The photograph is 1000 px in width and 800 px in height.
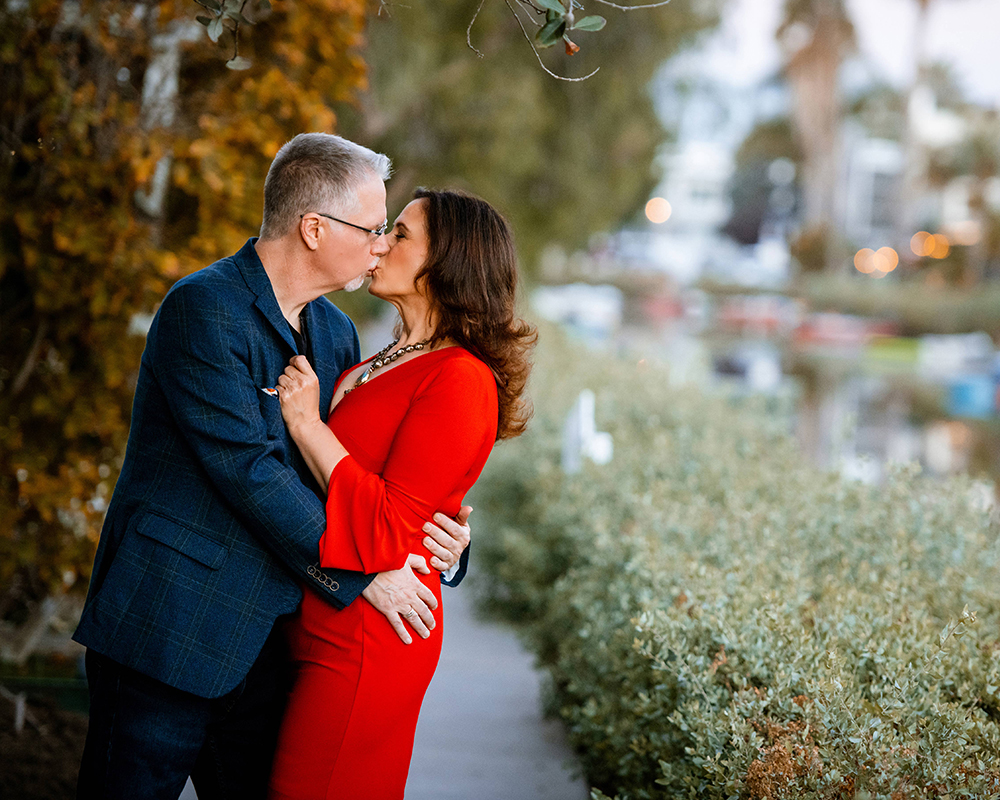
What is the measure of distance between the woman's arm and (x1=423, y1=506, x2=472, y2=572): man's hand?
28 cm

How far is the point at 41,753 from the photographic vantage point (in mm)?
3578

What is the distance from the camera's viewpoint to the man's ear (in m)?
2.25

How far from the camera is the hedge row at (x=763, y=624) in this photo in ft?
7.06

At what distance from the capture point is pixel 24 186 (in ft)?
12.5

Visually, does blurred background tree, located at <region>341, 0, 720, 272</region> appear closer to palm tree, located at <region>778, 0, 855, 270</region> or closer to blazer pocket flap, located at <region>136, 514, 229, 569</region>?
blazer pocket flap, located at <region>136, 514, 229, 569</region>

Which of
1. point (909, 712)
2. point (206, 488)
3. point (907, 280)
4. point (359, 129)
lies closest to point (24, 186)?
point (206, 488)

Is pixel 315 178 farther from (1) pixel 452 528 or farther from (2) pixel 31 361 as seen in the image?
(2) pixel 31 361

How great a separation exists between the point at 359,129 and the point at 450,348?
846 centimetres

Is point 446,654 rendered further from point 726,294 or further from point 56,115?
point 726,294

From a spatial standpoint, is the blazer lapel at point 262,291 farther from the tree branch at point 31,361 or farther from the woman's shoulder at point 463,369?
the tree branch at point 31,361

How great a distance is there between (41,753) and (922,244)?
48.7 metres

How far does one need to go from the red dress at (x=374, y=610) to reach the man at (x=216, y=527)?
2.2 inches

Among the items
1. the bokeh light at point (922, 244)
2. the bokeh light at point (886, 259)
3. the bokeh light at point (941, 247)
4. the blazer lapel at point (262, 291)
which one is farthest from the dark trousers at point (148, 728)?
the bokeh light at point (886, 259)

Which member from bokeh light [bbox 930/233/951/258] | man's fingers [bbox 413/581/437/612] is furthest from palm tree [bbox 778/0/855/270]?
man's fingers [bbox 413/581/437/612]
